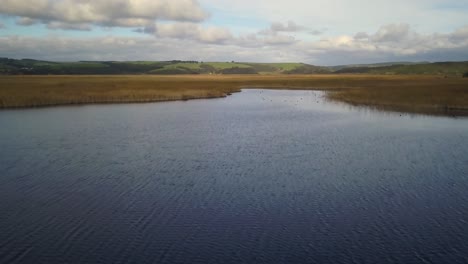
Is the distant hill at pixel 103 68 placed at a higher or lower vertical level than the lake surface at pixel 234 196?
higher

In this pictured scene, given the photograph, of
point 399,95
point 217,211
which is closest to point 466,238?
point 217,211

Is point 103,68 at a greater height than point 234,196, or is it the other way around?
point 103,68

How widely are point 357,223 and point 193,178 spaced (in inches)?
208

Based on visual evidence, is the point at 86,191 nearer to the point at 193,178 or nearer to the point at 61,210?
the point at 61,210

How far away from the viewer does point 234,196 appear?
11.2 meters

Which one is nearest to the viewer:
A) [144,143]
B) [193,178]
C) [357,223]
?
[357,223]

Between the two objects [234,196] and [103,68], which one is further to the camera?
[103,68]

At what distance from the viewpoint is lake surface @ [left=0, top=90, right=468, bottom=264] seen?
808cm

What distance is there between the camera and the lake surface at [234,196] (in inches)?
318

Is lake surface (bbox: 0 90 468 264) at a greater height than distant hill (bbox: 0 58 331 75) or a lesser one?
lesser

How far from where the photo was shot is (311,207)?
34.0 feet

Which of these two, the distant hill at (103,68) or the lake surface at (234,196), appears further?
the distant hill at (103,68)

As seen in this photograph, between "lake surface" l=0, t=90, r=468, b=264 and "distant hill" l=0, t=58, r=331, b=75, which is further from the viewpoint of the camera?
"distant hill" l=0, t=58, r=331, b=75

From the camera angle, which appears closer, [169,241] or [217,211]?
[169,241]
